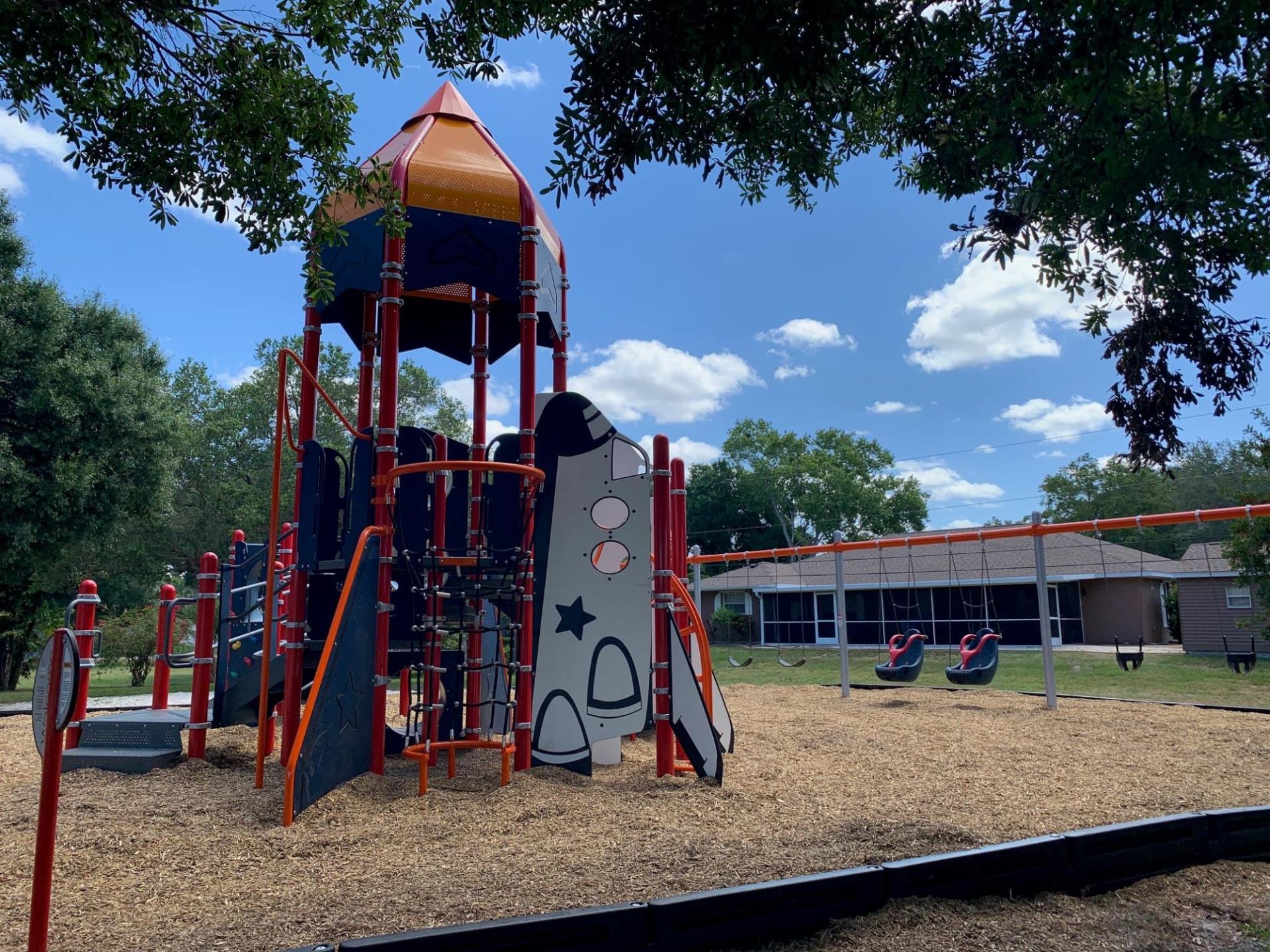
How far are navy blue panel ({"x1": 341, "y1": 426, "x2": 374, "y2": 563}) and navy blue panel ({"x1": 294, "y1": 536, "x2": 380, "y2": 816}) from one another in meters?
0.42

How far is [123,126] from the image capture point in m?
4.45

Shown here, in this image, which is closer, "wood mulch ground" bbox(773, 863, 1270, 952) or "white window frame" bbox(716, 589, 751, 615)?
"wood mulch ground" bbox(773, 863, 1270, 952)

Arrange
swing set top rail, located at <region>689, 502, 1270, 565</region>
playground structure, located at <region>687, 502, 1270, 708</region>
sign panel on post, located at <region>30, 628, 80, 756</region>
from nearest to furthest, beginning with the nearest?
sign panel on post, located at <region>30, 628, 80, 756</region>, swing set top rail, located at <region>689, 502, 1270, 565</region>, playground structure, located at <region>687, 502, 1270, 708</region>

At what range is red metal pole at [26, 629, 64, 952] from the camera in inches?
109

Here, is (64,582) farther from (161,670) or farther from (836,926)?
(836,926)

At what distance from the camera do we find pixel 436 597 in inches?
233

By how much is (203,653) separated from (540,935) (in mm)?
5233

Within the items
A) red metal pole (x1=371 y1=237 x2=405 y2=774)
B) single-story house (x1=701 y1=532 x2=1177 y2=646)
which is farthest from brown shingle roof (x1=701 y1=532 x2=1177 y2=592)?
red metal pole (x1=371 y1=237 x2=405 y2=774)

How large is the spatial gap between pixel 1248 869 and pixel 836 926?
252cm

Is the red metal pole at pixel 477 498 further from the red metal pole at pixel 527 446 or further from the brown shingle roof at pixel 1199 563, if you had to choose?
the brown shingle roof at pixel 1199 563

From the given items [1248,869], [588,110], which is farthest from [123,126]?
[1248,869]

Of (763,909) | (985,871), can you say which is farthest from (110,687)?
(985,871)

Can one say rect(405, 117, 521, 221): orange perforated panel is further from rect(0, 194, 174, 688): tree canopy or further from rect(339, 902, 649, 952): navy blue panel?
rect(0, 194, 174, 688): tree canopy

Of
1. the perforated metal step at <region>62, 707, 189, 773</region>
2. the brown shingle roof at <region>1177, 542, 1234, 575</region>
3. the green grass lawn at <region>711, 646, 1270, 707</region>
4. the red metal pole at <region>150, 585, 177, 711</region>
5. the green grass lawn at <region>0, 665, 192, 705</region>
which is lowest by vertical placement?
the green grass lawn at <region>0, 665, 192, 705</region>
